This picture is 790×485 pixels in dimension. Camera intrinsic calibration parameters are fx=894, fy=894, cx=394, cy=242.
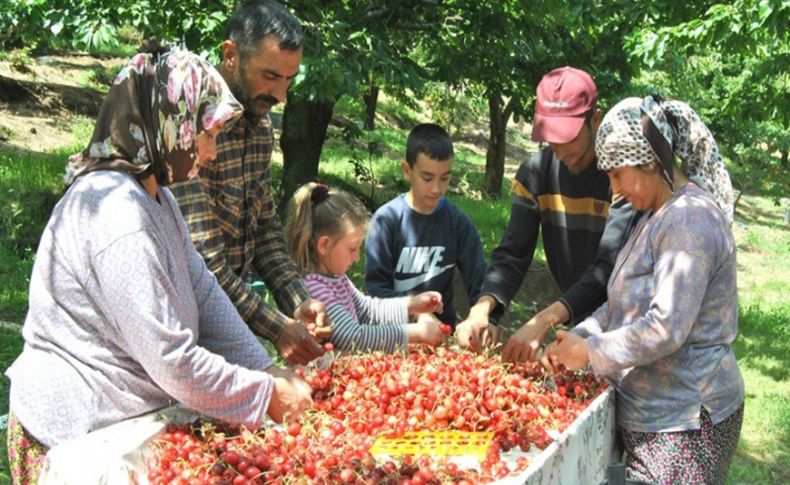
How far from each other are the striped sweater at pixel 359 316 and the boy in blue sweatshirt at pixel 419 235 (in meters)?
0.27

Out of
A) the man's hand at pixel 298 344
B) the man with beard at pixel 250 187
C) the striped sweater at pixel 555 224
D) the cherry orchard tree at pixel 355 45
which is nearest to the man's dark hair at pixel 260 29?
the man with beard at pixel 250 187

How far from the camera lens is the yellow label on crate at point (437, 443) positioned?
2482 millimetres

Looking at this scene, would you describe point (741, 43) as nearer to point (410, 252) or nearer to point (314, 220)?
point (410, 252)

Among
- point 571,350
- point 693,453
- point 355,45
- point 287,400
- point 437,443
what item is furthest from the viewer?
point 355,45

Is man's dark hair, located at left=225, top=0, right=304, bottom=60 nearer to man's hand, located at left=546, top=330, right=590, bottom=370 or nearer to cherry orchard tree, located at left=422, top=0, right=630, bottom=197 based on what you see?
man's hand, located at left=546, top=330, right=590, bottom=370

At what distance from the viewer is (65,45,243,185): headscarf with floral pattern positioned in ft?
7.25

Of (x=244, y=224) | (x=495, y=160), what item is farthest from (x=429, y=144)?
(x=495, y=160)

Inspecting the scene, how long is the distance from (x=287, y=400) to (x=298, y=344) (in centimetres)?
71

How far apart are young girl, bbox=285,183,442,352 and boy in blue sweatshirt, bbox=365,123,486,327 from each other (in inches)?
12.8

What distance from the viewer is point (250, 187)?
3.35 m

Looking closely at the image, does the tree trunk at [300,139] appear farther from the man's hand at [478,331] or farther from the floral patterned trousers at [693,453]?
the floral patterned trousers at [693,453]

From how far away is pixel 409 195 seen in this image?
13.9 feet

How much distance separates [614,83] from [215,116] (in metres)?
8.03

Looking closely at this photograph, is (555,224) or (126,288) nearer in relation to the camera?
(126,288)
